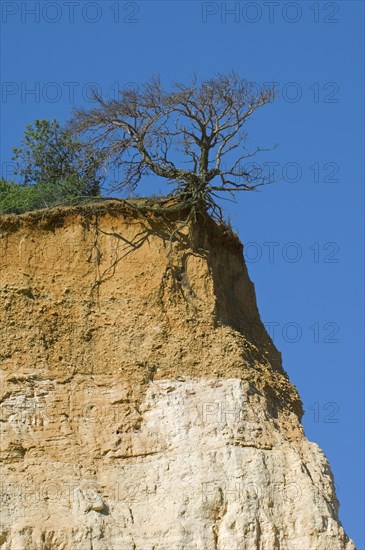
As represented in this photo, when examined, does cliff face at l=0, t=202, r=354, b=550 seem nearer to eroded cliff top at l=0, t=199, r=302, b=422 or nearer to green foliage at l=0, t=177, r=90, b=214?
eroded cliff top at l=0, t=199, r=302, b=422

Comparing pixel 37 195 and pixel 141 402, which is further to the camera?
pixel 37 195

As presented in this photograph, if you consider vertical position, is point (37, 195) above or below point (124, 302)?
above

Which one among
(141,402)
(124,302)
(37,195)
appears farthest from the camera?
(37,195)

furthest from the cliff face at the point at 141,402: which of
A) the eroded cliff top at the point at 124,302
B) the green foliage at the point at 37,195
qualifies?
the green foliage at the point at 37,195

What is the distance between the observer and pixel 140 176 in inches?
1613

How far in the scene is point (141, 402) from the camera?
38.0 m

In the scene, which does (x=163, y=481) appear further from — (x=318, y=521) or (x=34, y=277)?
(x=34, y=277)

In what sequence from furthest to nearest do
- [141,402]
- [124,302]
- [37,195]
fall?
1. [37,195]
2. [124,302]
3. [141,402]

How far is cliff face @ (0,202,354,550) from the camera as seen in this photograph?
118 ft

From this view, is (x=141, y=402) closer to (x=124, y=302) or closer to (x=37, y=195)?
(x=124, y=302)

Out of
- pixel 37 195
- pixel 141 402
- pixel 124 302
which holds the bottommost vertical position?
pixel 141 402

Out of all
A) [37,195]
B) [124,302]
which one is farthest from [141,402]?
[37,195]

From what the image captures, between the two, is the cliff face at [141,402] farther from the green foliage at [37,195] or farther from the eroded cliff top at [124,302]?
the green foliage at [37,195]

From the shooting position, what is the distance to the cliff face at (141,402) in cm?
3597
